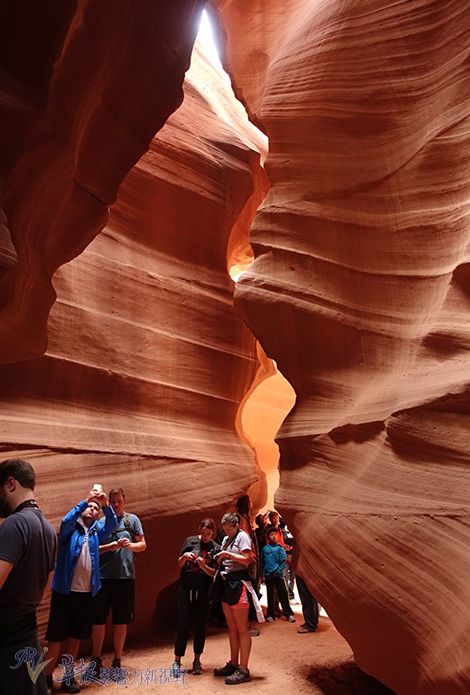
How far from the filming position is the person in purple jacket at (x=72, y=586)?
4695 millimetres

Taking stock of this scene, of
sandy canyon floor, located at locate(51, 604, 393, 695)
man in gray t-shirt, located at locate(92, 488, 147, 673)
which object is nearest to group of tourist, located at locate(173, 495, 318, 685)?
sandy canyon floor, located at locate(51, 604, 393, 695)

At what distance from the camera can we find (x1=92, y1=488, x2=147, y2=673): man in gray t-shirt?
5039 millimetres

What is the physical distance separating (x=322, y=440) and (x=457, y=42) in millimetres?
3402

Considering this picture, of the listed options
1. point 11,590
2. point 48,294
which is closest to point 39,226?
point 48,294

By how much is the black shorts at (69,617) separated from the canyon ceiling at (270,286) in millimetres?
1018

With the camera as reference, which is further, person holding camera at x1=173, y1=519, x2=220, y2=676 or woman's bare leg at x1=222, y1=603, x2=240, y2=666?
person holding camera at x1=173, y1=519, x2=220, y2=676

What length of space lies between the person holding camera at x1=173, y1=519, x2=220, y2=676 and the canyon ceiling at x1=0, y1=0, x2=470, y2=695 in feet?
2.68

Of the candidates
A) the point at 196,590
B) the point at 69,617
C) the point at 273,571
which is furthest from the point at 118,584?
the point at 273,571

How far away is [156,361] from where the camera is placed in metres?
7.16

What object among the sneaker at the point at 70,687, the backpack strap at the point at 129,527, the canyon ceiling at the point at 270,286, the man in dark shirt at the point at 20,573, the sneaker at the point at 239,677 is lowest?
the sneaker at the point at 70,687

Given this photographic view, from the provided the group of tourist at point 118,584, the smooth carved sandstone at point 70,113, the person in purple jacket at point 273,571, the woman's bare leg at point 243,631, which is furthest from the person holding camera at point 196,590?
the smooth carved sandstone at point 70,113

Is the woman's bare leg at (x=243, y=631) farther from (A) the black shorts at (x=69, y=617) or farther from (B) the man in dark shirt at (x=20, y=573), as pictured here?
(B) the man in dark shirt at (x=20, y=573)

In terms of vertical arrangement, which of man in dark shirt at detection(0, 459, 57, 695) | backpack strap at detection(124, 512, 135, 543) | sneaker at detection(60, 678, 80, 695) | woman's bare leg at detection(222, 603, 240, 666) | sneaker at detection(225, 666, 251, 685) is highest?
man in dark shirt at detection(0, 459, 57, 695)

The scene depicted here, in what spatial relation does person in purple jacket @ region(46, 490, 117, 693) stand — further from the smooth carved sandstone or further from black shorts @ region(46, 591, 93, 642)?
the smooth carved sandstone
